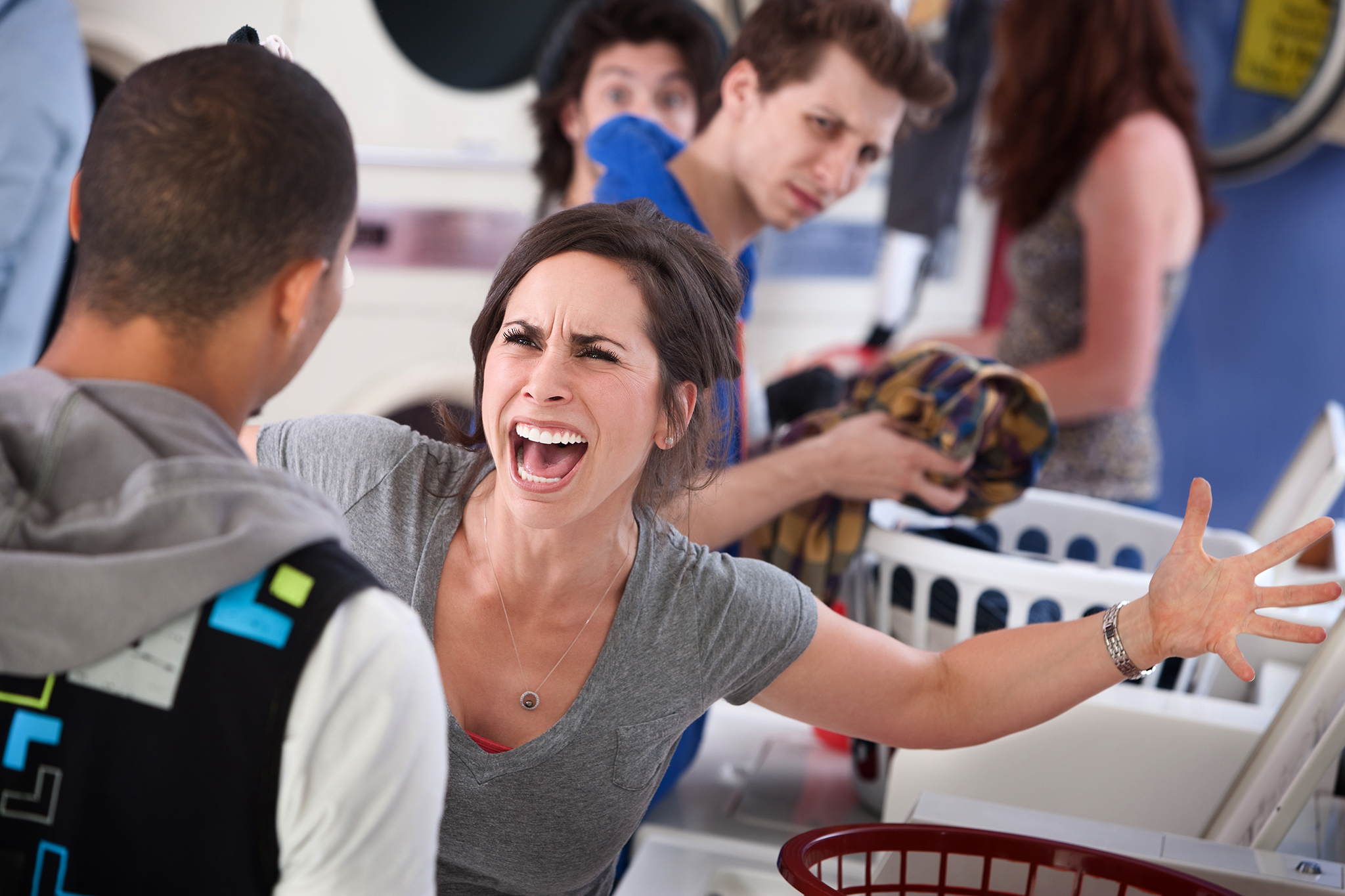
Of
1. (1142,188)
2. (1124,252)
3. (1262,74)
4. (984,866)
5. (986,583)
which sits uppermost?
(1262,74)

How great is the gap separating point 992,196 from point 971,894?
Result: 155cm

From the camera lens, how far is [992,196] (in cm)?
232

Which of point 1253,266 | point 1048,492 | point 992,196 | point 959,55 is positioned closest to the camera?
point 1048,492

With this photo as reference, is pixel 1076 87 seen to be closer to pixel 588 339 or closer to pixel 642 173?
pixel 642 173

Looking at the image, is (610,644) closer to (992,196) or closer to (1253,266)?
(992,196)

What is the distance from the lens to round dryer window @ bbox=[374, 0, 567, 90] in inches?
108

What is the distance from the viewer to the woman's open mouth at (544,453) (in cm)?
113

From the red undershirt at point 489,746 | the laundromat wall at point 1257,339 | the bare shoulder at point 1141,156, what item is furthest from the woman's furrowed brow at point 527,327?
the laundromat wall at point 1257,339

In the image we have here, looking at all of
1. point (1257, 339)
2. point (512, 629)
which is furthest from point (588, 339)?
point (1257, 339)

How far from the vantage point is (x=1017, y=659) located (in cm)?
120

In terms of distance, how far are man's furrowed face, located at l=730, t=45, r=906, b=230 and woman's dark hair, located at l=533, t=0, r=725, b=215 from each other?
1.49 feet

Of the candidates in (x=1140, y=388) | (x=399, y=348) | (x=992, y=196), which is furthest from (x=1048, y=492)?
(x=399, y=348)

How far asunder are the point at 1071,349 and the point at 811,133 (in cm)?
87

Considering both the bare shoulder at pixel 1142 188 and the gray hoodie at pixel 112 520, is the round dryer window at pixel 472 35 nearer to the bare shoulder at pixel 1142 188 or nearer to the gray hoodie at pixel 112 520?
the bare shoulder at pixel 1142 188
